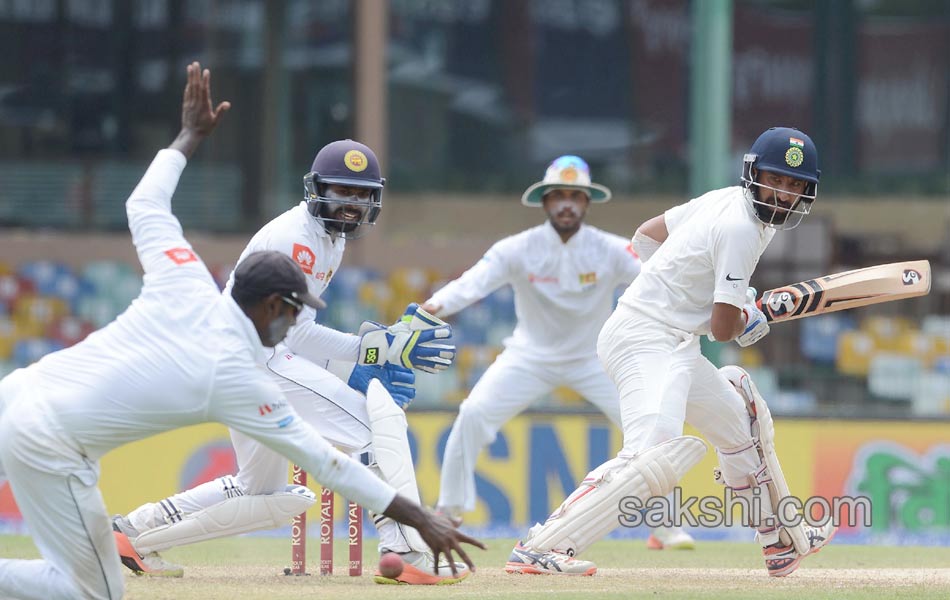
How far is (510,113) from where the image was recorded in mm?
17547

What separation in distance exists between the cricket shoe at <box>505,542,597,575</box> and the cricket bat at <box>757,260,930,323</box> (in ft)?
4.45

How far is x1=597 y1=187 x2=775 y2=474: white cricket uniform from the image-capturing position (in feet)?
21.2

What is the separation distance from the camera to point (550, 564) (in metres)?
6.41

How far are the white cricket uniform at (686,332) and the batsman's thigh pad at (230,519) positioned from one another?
140 centimetres

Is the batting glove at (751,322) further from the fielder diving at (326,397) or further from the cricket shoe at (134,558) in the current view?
the cricket shoe at (134,558)

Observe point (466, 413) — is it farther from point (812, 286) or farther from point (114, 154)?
point (114, 154)

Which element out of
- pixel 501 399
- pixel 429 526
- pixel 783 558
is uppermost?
pixel 429 526

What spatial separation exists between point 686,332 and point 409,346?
1.25 metres

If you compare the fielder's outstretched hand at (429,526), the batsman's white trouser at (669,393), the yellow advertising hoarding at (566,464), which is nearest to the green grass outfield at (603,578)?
the batsman's white trouser at (669,393)

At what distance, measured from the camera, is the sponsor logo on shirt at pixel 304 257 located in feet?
20.7

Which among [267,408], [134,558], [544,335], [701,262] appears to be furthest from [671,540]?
[267,408]

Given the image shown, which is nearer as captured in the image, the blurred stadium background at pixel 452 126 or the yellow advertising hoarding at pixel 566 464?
the yellow advertising hoarding at pixel 566 464

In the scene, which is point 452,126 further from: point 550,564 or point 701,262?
point 550,564

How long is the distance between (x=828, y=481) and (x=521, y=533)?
2442 mm
